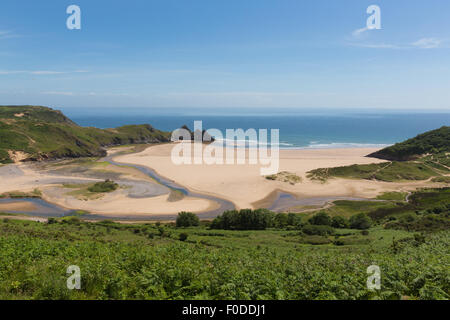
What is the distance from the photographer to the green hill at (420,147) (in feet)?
310

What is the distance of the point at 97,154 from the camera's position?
116m

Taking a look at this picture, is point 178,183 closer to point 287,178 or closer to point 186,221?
point 287,178

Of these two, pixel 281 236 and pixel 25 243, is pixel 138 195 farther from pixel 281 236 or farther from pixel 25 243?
pixel 25 243

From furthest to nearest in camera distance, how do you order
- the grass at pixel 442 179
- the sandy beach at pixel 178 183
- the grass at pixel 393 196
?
the grass at pixel 442 179 < the grass at pixel 393 196 < the sandy beach at pixel 178 183

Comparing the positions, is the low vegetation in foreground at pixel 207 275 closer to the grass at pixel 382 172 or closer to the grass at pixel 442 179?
the grass at pixel 382 172

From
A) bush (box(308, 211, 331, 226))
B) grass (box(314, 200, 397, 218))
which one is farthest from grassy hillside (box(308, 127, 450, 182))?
bush (box(308, 211, 331, 226))

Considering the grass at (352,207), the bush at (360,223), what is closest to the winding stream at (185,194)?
the grass at (352,207)

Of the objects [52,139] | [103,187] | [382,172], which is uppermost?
[52,139]

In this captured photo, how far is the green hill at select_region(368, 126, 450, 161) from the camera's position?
94438mm

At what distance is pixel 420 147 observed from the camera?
96.2 m

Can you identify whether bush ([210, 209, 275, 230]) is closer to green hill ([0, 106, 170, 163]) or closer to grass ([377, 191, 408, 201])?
grass ([377, 191, 408, 201])

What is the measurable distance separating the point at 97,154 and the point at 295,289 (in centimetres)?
11976

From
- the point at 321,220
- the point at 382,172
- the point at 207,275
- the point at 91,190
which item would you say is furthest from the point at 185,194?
the point at 382,172

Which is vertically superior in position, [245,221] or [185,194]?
[185,194]
